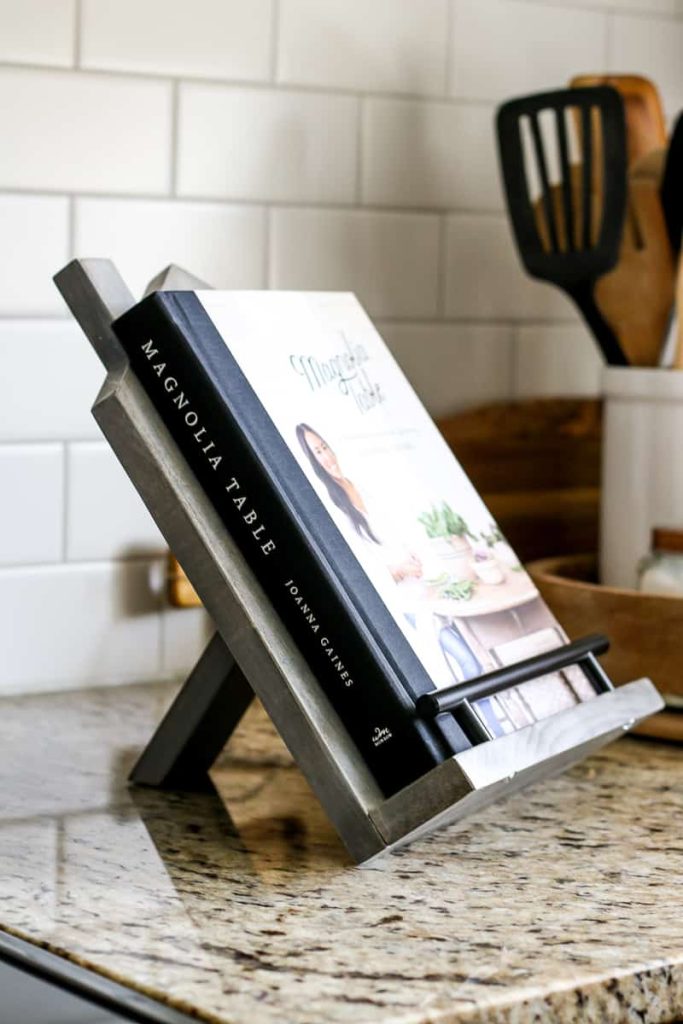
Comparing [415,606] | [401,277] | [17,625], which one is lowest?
[17,625]

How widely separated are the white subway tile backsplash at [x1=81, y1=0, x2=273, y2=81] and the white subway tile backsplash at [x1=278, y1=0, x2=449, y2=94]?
1.1 inches

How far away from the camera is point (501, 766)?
2.65 feet

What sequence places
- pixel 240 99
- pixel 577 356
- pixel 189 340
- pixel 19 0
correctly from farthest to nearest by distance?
pixel 577 356, pixel 240 99, pixel 19 0, pixel 189 340

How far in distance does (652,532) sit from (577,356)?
1.15 feet

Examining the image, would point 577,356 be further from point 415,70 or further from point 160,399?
point 160,399

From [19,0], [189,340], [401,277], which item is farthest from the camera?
[401,277]

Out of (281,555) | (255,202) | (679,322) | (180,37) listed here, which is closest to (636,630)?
(679,322)

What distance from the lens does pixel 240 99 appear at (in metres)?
1.26

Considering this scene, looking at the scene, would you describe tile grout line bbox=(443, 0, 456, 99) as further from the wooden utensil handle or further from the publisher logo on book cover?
the publisher logo on book cover

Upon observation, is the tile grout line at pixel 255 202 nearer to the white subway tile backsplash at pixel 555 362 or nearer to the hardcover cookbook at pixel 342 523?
the white subway tile backsplash at pixel 555 362

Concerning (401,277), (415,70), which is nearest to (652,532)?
(401,277)

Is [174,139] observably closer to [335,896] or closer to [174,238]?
[174,238]

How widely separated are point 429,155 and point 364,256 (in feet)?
0.36

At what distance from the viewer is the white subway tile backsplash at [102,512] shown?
1.22 metres
